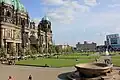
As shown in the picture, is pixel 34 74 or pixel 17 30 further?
pixel 17 30

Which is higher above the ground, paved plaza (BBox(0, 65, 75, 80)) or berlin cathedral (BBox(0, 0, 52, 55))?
berlin cathedral (BBox(0, 0, 52, 55))

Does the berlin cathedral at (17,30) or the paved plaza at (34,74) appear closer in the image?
the paved plaza at (34,74)

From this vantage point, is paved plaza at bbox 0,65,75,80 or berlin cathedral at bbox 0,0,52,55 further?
berlin cathedral at bbox 0,0,52,55

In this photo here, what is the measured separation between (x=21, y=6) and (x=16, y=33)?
2386cm

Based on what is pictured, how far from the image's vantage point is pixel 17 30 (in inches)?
3777

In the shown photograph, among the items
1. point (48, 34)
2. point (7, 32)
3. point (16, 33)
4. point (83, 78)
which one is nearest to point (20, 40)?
point (16, 33)

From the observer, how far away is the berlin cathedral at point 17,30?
85.6m

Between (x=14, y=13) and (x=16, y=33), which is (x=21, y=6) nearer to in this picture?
(x=14, y=13)

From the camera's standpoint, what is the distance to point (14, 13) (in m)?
103

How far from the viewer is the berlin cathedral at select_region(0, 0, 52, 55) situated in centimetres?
8555

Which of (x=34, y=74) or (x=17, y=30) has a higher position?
(x=17, y=30)

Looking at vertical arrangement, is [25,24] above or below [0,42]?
above

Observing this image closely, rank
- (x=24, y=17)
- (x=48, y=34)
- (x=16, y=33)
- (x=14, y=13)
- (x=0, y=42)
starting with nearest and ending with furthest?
(x=0, y=42) → (x=16, y=33) → (x=14, y=13) → (x=24, y=17) → (x=48, y=34)

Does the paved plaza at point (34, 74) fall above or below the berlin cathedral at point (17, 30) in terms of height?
below
